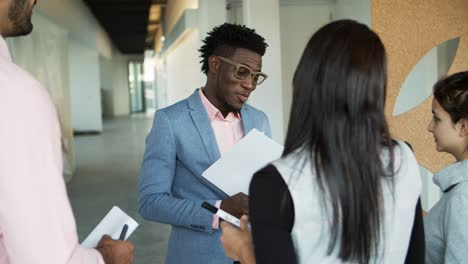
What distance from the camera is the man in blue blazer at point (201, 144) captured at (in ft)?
5.75

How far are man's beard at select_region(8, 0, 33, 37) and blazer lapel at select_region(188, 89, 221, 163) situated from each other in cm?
78

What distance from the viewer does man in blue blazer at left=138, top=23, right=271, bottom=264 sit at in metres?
1.75

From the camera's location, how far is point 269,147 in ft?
5.59

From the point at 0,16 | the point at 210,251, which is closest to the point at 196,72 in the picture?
the point at 210,251

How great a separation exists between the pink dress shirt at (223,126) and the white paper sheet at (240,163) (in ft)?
1.02

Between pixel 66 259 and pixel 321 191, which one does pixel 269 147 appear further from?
pixel 66 259

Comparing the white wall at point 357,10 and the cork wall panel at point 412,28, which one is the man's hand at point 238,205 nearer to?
the cork wall panel at point 412,28

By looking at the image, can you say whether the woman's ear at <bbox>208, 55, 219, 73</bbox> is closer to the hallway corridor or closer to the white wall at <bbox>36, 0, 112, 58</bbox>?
the hallway corridor

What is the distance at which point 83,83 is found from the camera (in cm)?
1644

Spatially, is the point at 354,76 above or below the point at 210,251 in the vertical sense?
above

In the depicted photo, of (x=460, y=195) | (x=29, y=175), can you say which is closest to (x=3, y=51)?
(x=29, y=175)

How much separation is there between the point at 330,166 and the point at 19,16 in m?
0.78

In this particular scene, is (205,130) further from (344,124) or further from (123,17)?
(123,17)

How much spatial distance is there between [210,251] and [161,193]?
285mm
